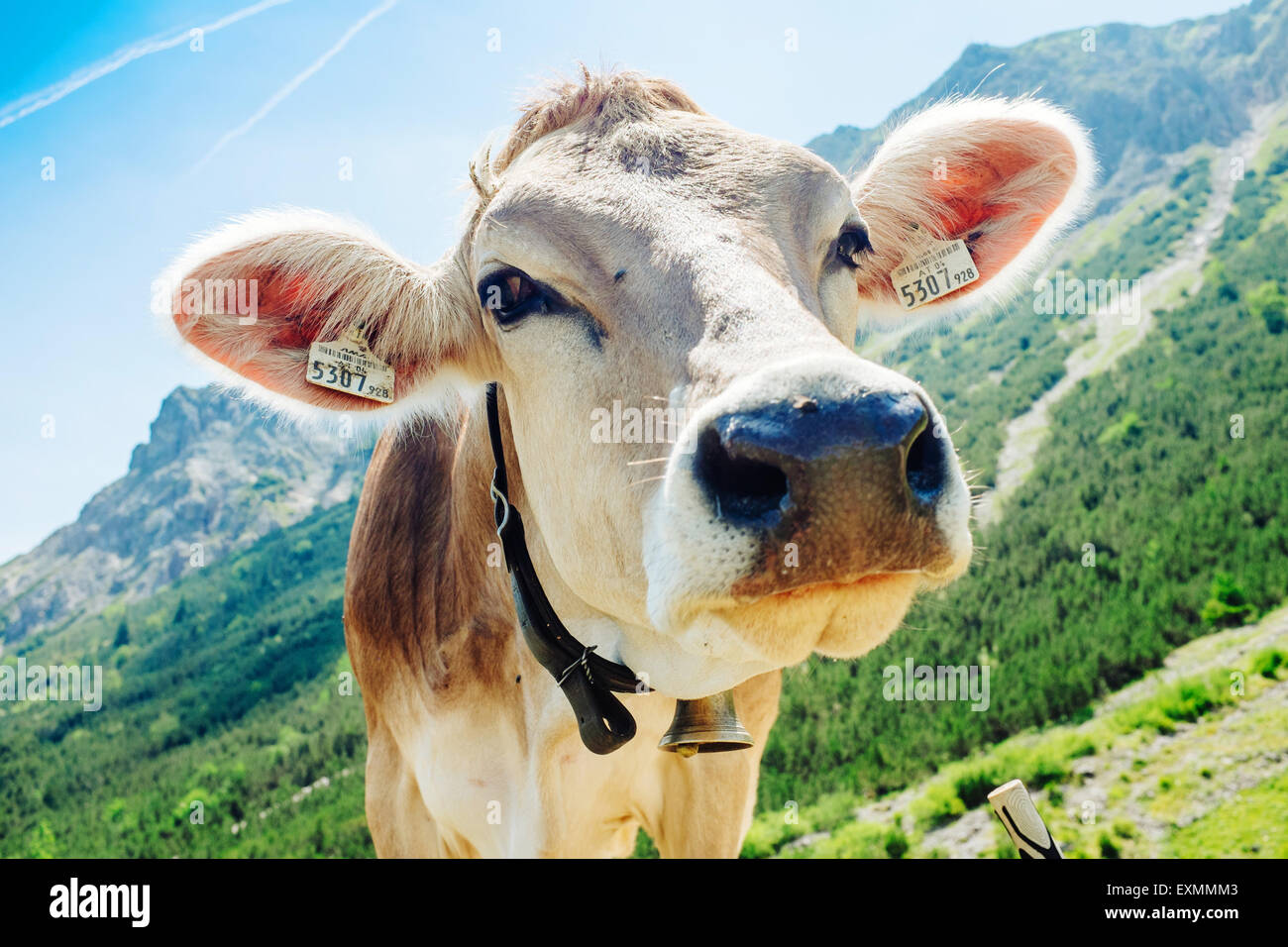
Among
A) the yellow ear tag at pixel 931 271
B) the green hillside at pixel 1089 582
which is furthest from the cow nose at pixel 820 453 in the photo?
the green hillside at pixel 1089 582

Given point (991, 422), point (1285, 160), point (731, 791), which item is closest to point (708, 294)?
point (731, 791)

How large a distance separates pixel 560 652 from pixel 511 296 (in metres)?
1.23

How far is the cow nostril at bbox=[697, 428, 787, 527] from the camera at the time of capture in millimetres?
1824

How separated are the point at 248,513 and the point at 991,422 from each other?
8340 cm

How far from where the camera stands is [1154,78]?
4252 inches

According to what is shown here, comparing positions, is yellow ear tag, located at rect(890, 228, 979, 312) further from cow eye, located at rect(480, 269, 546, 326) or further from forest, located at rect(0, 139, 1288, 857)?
cow eye, located at rect(480, 269, 546, 326)

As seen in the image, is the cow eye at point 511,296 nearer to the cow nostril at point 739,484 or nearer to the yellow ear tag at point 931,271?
the cow nostril at point 739,484

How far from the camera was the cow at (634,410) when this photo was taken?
187cm

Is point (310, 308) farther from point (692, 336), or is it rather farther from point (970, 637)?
point (970, 637)

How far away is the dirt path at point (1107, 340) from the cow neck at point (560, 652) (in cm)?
999

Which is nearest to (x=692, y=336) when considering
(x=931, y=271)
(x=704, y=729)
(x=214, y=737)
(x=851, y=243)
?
(x=851, y=243)

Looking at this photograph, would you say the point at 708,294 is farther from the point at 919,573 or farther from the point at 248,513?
the point at 248,513

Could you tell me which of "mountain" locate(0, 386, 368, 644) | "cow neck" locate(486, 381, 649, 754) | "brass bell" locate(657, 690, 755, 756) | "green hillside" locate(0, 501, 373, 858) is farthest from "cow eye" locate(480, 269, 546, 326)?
"mountain" locate(0, 386, 368, 644)

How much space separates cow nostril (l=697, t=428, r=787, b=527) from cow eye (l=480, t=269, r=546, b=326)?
3.51 ft
